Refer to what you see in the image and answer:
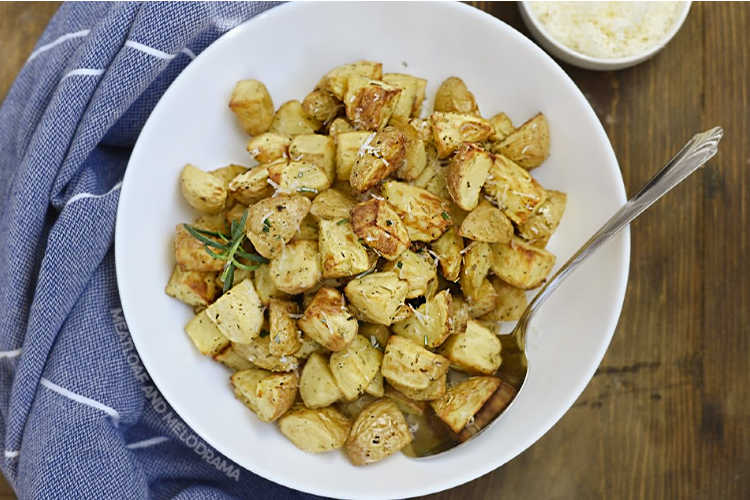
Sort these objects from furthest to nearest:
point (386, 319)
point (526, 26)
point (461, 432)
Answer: point (526, 26)
point (461, 432)
point (386, 319)

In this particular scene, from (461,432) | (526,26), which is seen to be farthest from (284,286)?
(526,26)

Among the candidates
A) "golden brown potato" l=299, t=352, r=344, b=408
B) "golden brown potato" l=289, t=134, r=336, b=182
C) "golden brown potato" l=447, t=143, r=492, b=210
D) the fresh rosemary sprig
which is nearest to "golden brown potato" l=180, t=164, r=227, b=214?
the fresh rosemary sprig

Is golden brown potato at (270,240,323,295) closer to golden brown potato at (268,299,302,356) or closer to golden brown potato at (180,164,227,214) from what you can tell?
golden brown potato at (268,299,302,356)

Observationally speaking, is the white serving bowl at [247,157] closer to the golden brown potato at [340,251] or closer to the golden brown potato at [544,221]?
the golden brown potato at [544,221]

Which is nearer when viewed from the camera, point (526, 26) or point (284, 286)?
point (284, 286)

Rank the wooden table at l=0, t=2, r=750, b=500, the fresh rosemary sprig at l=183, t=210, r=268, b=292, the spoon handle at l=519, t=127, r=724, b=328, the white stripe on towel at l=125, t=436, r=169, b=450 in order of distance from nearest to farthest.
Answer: the spoon handle at l=519, t=127, r=724, b=328 < the fresh rosemary sprig at l=183, t=210, r=268, b=292 < the white stripe on towel at l=125, t=436, r=169, b=450 < the wooden table at l=0, t=2, r=750, b=500

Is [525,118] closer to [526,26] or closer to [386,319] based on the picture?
[526,26]
